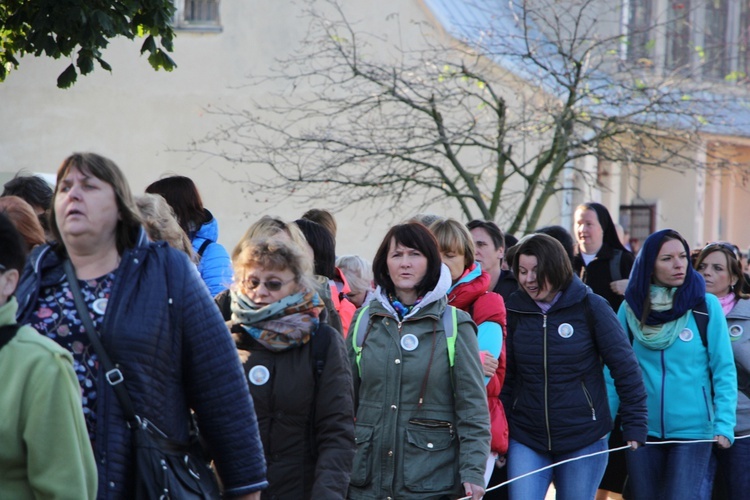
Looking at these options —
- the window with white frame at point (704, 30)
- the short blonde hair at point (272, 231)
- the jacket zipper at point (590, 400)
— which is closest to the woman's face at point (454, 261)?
the jacket zipper at point (590, 400)

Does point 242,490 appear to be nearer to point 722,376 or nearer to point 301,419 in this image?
point 301,419

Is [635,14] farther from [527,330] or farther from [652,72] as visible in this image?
[527,330]

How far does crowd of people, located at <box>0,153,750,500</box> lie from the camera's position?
3.29 meters

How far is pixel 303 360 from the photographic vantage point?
4.35m

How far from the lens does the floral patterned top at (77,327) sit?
10.8ft

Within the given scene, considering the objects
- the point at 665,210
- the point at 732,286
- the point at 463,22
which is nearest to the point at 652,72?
the point at 463,22

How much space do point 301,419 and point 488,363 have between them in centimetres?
176

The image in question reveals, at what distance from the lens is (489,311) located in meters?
5.96

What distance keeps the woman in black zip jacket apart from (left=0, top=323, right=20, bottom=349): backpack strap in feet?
12.7

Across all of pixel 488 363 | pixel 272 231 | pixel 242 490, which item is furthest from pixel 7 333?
pixel 488 363

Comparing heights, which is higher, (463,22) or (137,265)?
(463,22)

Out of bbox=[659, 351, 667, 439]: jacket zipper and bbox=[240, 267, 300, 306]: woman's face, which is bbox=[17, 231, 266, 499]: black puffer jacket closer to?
bbox=[240, 267, 300, 306]: woman's face

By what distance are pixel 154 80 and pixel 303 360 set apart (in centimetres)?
1466

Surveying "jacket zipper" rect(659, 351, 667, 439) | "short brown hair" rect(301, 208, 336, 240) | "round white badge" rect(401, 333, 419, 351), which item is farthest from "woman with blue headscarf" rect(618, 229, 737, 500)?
"round white badge" rect(401, 333, 419, 351)
